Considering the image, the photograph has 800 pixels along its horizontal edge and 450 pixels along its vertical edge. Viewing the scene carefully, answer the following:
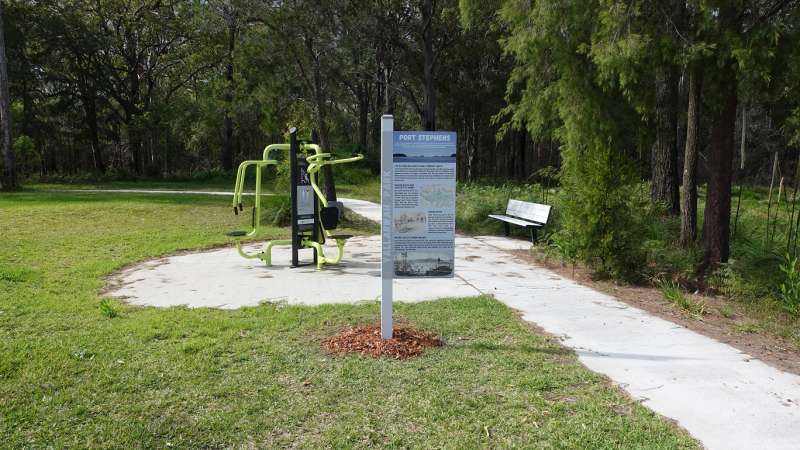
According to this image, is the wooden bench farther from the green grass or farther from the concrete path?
the green grass

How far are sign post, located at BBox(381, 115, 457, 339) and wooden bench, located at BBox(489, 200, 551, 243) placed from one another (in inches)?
242

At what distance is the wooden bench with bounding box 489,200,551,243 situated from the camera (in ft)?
34.7

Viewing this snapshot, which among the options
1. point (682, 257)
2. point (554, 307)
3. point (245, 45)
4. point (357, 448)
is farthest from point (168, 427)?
point (245, 45)

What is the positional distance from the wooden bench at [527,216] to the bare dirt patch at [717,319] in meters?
2.51

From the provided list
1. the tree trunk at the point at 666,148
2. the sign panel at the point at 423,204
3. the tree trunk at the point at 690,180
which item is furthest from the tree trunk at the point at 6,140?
the tree trunk at the point at 690,180

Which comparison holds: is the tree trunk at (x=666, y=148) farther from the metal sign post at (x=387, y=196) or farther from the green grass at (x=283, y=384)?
the metal sign post at (x=387, y=196)

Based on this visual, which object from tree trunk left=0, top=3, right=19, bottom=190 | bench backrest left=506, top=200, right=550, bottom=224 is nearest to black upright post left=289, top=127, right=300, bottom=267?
bench backrest left=506, top=200, right=550, bottom=224

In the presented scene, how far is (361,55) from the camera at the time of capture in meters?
15.2

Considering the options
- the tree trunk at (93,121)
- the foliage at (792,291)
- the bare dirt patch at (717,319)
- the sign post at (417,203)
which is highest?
the tree trunk at (93,121)

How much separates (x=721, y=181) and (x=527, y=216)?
172 inches

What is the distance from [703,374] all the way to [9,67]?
32.6 metres

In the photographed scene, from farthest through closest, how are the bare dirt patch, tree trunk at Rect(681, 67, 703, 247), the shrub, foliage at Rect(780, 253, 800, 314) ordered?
1. tree trunk at Rect(681, 67, 703, 247)
2. the shrub
3. foliage at Rect(780, 253, 800, 314)
4. the bare dirt patch

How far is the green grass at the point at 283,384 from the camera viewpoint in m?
3.32

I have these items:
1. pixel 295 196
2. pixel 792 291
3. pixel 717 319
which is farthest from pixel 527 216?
pixel 792 291
